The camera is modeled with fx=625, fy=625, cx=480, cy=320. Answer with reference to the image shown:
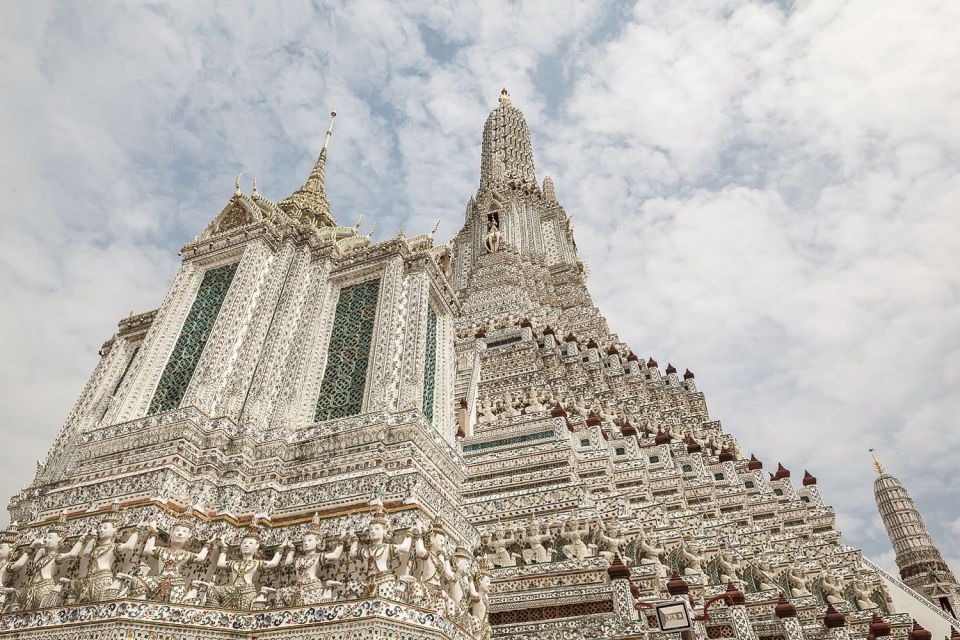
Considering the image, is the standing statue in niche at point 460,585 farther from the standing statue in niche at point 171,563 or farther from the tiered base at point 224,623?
the standing statue in niche at point 171,563

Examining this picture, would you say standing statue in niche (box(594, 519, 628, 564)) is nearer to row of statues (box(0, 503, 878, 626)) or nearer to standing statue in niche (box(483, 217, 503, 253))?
row of statues (box(0, 503, 878, 626))

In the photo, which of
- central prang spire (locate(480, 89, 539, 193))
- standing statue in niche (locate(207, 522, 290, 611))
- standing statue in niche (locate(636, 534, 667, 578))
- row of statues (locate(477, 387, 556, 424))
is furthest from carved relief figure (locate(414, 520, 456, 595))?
central prang spire (locate(480, 89, 539, 193))

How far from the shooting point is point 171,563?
6648 millimetres

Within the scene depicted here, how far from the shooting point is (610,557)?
889 centimetres

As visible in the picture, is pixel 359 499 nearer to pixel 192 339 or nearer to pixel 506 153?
pixel 192 339

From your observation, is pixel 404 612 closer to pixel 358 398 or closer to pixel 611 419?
pixel 358 398

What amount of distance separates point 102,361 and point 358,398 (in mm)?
6955

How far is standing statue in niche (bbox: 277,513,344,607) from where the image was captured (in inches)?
250

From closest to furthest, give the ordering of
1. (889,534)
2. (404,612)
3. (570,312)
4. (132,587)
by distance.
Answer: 1. (404,612)
2. (132,587)
3. (570,312)
4. (889,534)

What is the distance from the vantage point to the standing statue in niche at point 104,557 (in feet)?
20.4

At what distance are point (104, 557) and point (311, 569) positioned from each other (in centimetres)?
213

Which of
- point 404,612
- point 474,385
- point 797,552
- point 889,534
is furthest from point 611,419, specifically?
point 889,534

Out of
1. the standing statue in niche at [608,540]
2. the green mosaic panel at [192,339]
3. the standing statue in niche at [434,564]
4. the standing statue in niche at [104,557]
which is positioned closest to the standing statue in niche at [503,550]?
the standing statue in niche at [608,540]

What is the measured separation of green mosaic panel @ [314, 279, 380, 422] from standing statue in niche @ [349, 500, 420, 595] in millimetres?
2746
